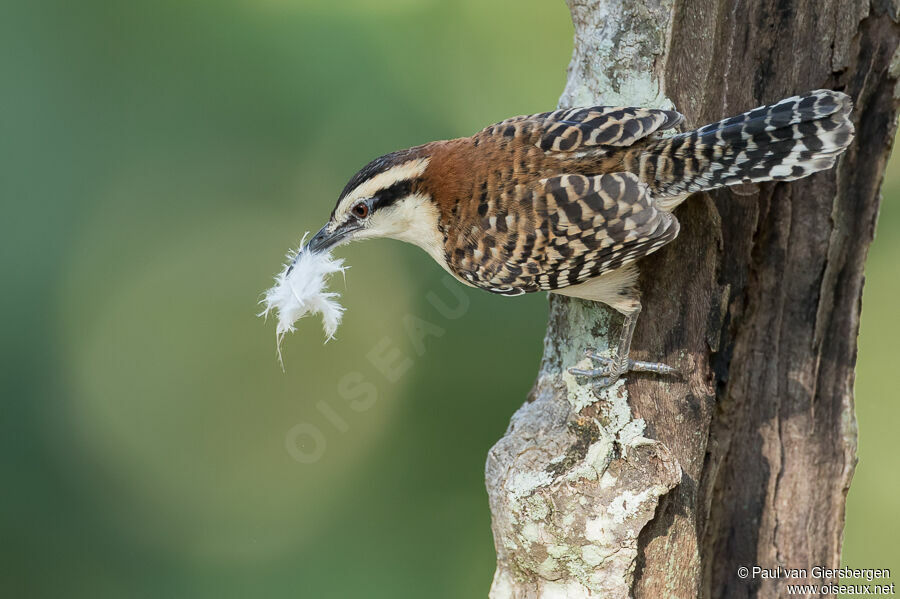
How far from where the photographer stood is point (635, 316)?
6.81 feet

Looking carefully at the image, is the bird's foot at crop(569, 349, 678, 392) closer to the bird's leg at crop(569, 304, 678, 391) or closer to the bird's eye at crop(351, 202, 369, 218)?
the bird's leg at crop(569, 304, 678, 391)

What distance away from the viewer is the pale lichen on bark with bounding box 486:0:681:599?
1894 millimetres

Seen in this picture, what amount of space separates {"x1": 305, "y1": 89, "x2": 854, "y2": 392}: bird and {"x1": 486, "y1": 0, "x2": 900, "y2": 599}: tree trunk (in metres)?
0.12

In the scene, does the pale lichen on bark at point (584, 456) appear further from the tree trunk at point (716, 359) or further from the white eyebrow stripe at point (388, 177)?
the white eyebrow stripe at point (388, 177)

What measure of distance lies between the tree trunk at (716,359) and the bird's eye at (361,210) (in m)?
0.66

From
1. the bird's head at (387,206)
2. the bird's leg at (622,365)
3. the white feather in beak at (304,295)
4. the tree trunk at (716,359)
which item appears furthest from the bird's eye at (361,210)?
the bird's leg at (622,365)

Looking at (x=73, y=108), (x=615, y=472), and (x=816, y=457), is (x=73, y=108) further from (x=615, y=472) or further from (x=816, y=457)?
(x=816, y=457)

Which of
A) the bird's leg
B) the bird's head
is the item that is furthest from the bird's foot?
the bird's head

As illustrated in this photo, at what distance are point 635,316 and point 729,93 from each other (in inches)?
27.3

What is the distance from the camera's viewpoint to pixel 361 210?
2.20 metres

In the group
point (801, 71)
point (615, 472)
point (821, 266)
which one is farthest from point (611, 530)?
point (801, 71)

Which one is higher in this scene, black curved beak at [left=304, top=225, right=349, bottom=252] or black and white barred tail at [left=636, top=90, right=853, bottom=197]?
black and white barred tail at [left=636, top=90, right=853, bottom=197]

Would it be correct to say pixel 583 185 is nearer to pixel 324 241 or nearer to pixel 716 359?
pixel 716 359

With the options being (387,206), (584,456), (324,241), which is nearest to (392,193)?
(387,206)
